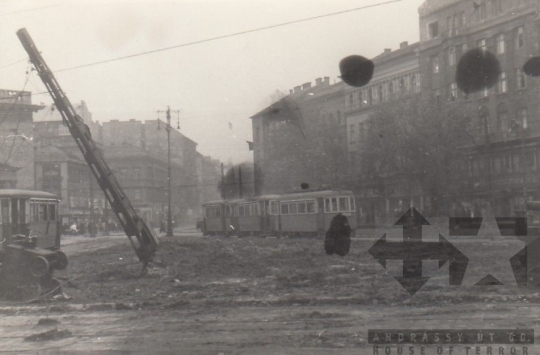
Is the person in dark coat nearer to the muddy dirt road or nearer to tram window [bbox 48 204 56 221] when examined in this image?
the muddy dirt road

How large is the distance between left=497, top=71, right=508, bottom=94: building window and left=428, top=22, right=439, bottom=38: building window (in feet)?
20.8

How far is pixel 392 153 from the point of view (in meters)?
40.8

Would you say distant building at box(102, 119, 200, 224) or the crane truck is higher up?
distant building at box(102, 119, 200, 224)

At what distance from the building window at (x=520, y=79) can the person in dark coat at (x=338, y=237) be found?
18.6 m

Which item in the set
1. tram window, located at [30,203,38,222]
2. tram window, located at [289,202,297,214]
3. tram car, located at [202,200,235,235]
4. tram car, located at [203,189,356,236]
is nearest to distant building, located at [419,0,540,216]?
tram car, located at [203,189,356,236]

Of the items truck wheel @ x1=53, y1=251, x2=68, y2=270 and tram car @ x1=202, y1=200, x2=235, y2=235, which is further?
tram car @ x1=202, y1=200, x2=235, y2=235

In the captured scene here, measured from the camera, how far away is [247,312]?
36.4 feet

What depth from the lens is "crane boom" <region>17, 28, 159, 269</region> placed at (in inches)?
655

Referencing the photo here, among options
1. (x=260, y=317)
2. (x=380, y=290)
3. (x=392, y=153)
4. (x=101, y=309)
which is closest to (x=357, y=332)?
(x=260, y=317)

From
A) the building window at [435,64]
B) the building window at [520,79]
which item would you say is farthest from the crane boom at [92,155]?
the building window at [435,64]

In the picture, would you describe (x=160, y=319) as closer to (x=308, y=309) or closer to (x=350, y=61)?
(x=308, y=309)

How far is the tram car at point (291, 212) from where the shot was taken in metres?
32.2

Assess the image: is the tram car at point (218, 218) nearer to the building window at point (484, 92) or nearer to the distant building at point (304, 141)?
the distant building at point (304, 141)

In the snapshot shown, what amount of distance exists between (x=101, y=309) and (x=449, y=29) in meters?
40.3
